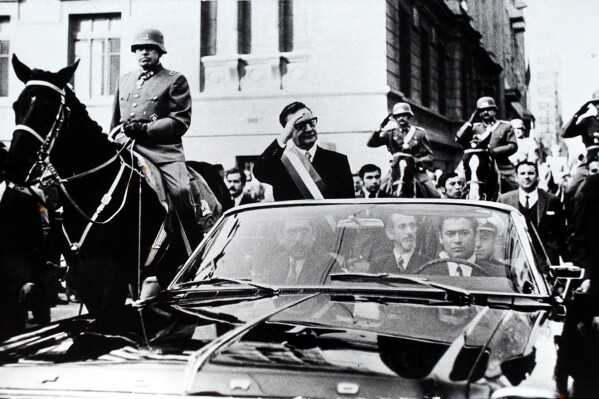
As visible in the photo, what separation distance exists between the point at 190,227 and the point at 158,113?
2.74 ft

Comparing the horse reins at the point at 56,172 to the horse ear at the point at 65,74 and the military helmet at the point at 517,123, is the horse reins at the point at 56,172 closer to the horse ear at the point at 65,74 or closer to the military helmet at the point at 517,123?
the horse ear at the point at 65,74

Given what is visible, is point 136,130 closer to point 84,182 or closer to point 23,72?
point 84,182

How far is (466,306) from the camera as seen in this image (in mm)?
1983

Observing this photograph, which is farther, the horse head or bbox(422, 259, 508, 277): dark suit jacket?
the horse head

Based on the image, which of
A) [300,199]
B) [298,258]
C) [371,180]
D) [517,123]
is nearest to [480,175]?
[517,123]

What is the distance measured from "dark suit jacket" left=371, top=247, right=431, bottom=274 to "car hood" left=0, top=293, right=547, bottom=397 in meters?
0.22

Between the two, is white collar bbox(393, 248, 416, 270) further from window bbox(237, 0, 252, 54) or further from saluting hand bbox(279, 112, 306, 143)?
window bbox(237, 0, 252, 54)

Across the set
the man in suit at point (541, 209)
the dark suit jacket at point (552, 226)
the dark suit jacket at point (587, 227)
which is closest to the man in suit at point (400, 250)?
the dark suit jacket at point (587, 227)

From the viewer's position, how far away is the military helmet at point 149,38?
4539mm

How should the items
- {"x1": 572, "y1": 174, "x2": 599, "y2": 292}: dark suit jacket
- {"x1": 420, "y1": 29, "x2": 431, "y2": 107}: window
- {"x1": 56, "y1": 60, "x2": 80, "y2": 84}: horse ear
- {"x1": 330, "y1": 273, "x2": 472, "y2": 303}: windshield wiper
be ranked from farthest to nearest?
{"x1": 420, "y1": 29, "x2": 431, "y2": 107}: window, {"x1": 56, "y1": 60, "x2": 80, "y2": 84}: horse ear, {"x1": 572, "y1": 174, "x2": 599, "y2": 292}: dark suit jacket, {"x1": 330, "y1": 273, "x2": 472, "y2": 303}: windshield wiper

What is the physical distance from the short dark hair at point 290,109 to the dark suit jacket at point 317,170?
0.16 meters

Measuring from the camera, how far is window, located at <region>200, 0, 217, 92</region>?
181 inches

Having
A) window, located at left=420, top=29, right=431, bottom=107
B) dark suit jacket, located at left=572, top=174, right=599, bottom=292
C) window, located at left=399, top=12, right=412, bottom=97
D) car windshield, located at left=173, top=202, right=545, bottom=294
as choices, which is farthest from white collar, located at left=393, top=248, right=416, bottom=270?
window, located at left=420, top=29, right=431, bottom=107

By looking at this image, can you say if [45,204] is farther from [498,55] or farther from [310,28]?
[498,55]
